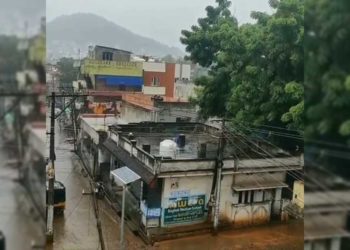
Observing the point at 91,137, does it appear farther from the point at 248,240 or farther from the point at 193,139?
the point at 248,240

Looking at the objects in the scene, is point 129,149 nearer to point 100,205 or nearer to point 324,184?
point 100,205

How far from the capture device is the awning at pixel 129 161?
5176mm

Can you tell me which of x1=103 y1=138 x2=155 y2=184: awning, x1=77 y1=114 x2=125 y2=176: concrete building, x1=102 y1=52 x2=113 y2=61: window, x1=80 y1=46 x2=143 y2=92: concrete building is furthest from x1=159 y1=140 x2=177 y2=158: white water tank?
x1=102 y1=52 x2=113 y2=61: window

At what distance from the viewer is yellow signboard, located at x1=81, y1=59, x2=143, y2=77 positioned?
11641mm

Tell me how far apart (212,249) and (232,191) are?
0.87 meters

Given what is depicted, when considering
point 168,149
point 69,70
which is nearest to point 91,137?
point 168,149

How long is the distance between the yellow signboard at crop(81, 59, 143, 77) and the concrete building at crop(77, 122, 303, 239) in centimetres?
572

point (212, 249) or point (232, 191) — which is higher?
point (232, 191)

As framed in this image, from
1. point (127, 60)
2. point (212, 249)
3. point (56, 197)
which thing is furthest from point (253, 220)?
point (127, 60)

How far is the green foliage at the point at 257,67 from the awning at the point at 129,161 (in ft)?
5.49

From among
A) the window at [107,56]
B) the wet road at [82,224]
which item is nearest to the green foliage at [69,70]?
the window at [107,56]

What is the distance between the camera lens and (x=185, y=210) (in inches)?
213

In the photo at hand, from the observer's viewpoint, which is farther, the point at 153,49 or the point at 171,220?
the point at 153,49

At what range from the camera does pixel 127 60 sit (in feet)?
41.9
